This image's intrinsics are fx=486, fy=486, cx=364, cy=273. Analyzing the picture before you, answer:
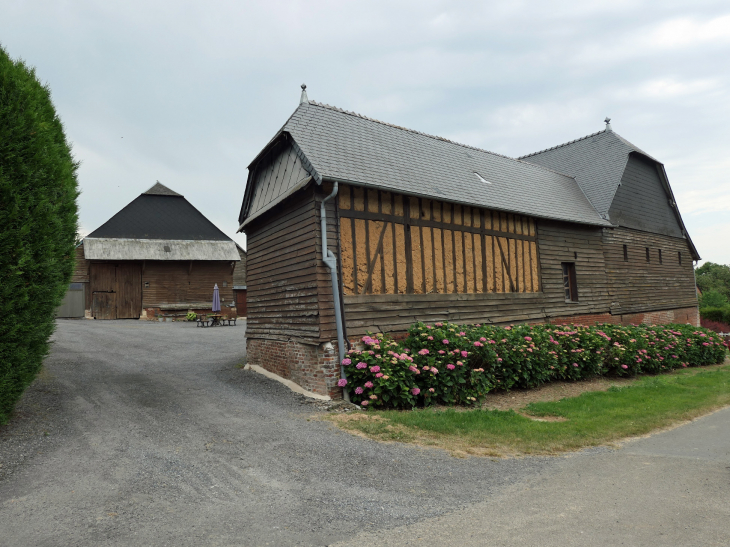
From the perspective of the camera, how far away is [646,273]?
57.4 feet

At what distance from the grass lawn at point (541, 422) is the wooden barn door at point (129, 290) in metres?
21.9

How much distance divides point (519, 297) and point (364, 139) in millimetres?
5480

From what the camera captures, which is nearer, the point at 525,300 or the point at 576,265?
the point at 525,300

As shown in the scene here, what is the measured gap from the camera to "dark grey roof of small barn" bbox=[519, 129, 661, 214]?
54.8 feet

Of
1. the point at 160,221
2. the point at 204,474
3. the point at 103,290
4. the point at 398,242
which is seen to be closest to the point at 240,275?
the point at 160,221

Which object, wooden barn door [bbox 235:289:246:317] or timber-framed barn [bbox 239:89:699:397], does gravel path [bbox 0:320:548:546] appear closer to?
timber-framed barn [bbox 239:89:699:397]

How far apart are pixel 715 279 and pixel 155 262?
2674 inches

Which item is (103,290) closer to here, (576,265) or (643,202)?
(576,265)

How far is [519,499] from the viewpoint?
14.4 feet

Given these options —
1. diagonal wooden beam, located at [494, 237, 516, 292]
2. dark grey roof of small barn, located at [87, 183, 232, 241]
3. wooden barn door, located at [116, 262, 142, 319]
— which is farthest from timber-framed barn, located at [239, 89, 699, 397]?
dark grey roof of small barn, located at [87, 183, 232, 241]

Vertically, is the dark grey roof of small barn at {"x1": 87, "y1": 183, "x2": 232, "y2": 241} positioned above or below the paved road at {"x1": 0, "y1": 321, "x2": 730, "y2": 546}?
above

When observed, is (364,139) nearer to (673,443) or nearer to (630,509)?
(673,443)

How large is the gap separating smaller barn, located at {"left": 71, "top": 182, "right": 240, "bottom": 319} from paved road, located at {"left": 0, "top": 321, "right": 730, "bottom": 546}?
1936cm

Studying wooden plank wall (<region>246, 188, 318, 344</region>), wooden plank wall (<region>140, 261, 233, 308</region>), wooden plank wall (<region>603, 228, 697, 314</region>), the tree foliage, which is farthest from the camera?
the tree foliage
